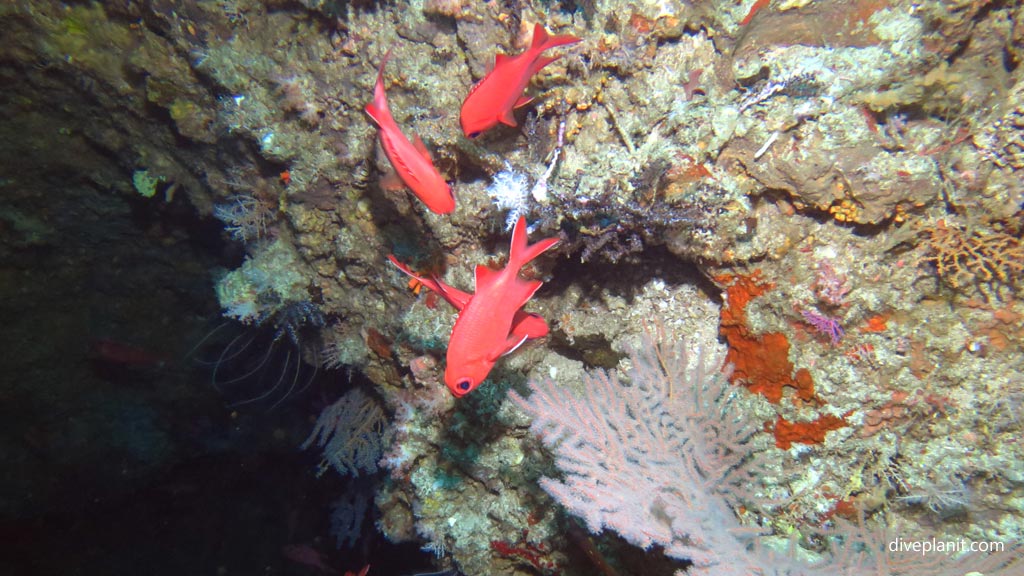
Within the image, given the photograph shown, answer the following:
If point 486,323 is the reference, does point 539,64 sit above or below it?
above

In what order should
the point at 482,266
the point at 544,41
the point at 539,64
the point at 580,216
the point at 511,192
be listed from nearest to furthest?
the point at 482,266, the point at 544,41, the point at 539,64, the point at 580,216, the point at 511,192

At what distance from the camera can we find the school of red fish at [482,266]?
7.29 feet

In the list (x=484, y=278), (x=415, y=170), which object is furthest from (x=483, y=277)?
(x=415, y=170)

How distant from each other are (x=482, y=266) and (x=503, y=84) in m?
1.04

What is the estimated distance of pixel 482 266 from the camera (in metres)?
2.32

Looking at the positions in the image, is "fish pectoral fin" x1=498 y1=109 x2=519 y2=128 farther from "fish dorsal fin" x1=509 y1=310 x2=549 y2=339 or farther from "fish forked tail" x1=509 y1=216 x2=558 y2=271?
"fish dorsal fin" x1=509 y1=310 x2=549 y2=339

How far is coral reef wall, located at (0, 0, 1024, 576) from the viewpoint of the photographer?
Result: 249cm

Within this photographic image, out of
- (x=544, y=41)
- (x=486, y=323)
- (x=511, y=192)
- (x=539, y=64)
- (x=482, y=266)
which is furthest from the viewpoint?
(x=511, y=192)

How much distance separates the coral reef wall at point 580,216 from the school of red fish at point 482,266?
472 millimetres

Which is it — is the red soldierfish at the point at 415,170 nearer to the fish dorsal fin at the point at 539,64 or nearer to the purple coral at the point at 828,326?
the fish dorsal fin at the point at 539,64

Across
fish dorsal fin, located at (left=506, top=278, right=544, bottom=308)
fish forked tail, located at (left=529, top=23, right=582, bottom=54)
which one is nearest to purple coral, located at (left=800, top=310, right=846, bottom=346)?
fish dorsal fin, located at (left=506, top=278, right=544, bottom=308)

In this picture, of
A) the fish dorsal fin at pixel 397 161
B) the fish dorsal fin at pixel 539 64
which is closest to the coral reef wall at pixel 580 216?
the fish dorsal fin at pixel 539 64

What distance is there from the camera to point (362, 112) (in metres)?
3.73

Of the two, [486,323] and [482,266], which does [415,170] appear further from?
[486,323]
